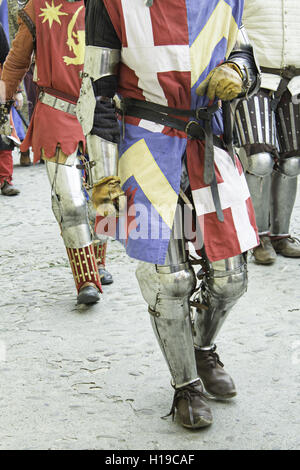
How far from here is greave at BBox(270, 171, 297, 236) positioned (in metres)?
4.59

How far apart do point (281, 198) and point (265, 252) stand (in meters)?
0.40

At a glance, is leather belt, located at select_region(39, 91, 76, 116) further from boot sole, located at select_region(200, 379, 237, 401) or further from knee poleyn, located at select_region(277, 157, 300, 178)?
boot sole, located at select_region(200, 379, 237, 401)

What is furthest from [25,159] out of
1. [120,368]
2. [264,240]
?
[120,368]

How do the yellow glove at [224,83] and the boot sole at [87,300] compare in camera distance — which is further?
the boot sole at [87,300]

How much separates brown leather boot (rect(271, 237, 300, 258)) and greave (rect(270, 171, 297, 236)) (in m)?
0.05

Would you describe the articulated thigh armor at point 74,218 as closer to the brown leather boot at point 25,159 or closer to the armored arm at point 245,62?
the armored arm at point 245,62

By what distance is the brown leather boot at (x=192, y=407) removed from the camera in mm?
2469

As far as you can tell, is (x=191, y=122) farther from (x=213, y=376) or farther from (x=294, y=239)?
(x=294, y=239)

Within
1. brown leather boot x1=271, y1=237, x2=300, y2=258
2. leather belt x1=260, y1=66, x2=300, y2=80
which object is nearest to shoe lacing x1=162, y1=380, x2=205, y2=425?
brown leather boot x1=271, y1=237, x2=300, y2=258

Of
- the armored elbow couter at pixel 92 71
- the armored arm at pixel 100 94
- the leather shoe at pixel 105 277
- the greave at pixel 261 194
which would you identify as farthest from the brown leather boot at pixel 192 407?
the greave at pixel 261 194

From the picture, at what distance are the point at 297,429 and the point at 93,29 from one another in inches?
61.0

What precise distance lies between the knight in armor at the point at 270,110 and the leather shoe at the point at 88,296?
3.90ft

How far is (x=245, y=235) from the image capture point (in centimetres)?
250
